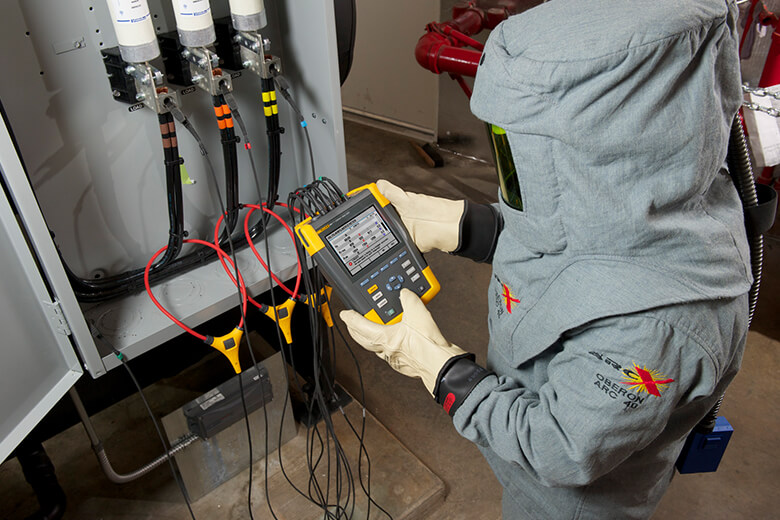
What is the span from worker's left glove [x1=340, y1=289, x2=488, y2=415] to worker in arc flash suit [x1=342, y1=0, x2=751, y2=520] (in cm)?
2

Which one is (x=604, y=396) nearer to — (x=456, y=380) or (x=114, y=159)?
(x=456, y=380)

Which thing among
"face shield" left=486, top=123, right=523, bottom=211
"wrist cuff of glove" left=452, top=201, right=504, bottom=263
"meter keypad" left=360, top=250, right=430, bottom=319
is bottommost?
"meter keypad" left=360, top=250, right=430, bottom=319

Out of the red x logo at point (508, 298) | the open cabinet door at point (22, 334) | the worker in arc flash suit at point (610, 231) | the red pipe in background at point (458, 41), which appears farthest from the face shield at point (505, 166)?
the red pipe in background at point (458, 41)

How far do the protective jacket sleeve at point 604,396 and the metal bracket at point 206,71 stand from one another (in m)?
0.78

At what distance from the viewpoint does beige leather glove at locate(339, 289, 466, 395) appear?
1.04m

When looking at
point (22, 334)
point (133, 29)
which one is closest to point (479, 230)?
point (133, 29)

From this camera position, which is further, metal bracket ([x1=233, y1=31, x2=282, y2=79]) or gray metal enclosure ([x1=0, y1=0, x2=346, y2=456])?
metal bracket ([x1=233, y1=31, x2=282, y2=79])

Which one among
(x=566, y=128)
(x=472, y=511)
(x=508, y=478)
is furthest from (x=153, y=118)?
(x=472, y=511)

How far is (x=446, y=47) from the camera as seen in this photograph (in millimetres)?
2258

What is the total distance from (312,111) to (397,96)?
2.35 meters

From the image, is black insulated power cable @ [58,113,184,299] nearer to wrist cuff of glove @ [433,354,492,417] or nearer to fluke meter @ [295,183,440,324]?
fluke meter @ [295,183,440,324]

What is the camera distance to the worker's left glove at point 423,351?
97 centimetres

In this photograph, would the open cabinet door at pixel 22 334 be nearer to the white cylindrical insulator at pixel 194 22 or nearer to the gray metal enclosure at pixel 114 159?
the gray metal enclosure at pixel 114 159

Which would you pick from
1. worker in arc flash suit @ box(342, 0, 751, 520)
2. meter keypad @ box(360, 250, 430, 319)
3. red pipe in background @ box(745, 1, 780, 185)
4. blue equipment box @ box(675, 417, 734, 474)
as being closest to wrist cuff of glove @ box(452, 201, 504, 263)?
meter keypad @ box(360, 250, 430, 319)
